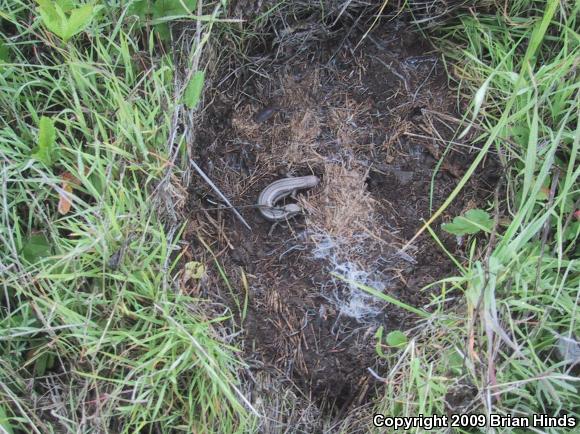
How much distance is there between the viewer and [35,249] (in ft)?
7.20

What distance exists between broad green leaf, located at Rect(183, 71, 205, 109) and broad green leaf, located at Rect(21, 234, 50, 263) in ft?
2.58

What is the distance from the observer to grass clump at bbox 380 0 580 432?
2.07m

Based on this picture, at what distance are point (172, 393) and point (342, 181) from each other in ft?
3.93

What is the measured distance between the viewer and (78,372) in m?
2.05

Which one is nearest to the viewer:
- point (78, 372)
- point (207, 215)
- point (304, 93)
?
point (78, 372)

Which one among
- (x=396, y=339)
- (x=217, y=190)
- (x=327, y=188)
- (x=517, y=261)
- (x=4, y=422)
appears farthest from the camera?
(x=327, y=188)

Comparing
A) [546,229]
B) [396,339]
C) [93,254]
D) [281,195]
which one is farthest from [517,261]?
[93,254]

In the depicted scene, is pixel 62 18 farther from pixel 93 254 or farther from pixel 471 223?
pixel 471 223

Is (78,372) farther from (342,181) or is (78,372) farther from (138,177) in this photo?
(342,181)

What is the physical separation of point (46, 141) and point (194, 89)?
0.60m

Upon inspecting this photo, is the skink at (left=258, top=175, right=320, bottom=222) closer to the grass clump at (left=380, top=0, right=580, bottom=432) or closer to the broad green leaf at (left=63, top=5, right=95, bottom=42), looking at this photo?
the grass clump at (left=380, top=0, right=580, bottom=432)

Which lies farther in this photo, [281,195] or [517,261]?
[281,195]

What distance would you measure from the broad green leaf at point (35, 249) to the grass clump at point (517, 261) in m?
1.44

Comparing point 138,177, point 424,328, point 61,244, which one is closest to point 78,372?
point 61,244
